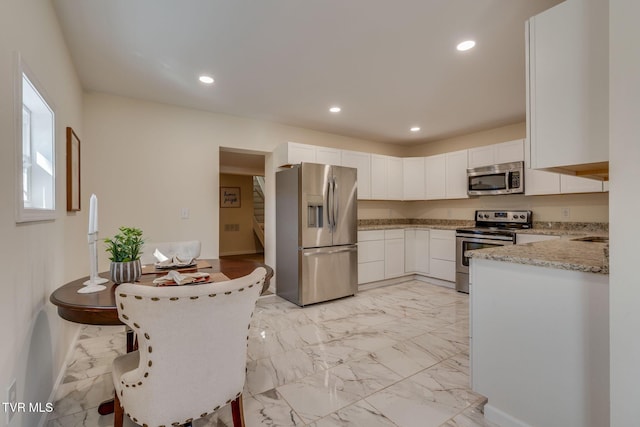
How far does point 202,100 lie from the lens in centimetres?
333

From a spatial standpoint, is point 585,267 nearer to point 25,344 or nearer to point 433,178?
point 25,344

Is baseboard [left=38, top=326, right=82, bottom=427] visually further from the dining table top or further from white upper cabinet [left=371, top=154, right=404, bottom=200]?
white upper cabinet [left=371, top=154, right=404, bottom=200]

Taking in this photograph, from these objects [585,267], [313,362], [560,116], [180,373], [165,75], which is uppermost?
[165,75]

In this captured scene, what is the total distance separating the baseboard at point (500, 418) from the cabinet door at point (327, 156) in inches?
126

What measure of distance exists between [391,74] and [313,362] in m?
2.56

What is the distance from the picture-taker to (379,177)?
487 cm

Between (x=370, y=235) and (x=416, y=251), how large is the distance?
1.01 metres

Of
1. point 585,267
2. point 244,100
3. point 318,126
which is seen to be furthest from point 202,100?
point 585,267

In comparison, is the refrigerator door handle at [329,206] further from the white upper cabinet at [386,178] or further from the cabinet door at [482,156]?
the cabinet door at [482,156]

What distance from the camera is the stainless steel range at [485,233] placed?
3900 mm

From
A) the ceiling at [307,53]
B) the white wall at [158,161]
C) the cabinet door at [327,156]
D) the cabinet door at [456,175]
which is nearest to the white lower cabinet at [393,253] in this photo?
the cabinet door at [456,175]

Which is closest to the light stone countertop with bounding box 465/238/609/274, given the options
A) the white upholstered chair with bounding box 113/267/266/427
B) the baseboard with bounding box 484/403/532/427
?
the baseboard with bounding box 484/403/532/427

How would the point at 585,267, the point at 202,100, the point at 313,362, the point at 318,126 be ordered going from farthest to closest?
the point at 318,126 → the point at 202,100 → the point at 313,362 → the point at 585,267

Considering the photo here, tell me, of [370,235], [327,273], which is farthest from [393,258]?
[327,273]
